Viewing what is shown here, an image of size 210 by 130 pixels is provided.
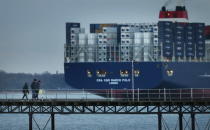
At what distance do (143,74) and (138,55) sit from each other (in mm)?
2777

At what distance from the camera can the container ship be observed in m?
123

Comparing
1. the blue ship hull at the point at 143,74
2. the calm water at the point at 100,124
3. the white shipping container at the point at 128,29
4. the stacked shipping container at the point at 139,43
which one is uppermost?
the white shipping container at the point at 128,29

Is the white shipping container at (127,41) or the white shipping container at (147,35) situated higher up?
the white shipping container at (147,35)

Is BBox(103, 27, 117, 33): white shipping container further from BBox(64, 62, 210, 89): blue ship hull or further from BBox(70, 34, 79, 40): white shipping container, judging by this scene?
BBox(70, 34, 79, 40): white shipping container

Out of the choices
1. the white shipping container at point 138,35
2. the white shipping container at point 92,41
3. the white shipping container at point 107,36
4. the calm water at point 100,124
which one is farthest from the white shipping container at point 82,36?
the calm water at point 100,124

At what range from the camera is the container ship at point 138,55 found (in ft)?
403

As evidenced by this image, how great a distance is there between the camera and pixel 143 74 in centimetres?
12350

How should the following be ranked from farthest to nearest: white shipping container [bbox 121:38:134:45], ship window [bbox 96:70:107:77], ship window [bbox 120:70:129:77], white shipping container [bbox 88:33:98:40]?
ship window [bbox 96:70:107:77], ship window [bbox 120:70:129:77], white shipping container [bbox 88:33:98:40], white shipping container [bbox 121:38:134:45]

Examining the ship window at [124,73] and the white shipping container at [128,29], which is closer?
the white shipping container at [128,29]

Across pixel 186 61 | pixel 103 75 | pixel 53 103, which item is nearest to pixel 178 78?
pixel 186 61

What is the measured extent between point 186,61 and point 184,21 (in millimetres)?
9674

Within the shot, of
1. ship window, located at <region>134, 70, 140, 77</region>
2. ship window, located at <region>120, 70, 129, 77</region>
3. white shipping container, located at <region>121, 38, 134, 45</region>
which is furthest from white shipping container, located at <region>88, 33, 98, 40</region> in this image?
ship window, located at <region>134, 70, 140, 77</region>

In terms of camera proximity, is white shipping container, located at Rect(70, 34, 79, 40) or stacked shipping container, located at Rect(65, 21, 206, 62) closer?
stacked shipping container, located at Rect(65, 21, 206, 62)

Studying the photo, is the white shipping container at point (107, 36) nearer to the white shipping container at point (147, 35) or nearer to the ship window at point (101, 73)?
the white shipping container at point (147, 35)
